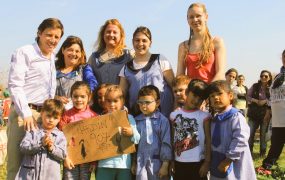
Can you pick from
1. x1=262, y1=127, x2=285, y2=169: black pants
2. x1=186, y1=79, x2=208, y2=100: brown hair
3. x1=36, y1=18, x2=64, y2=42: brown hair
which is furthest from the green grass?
x1=36, y1=18, x2=64, y2=42: brown hair

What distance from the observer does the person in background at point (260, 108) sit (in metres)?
10.1

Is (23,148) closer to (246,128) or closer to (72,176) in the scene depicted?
(72,176)

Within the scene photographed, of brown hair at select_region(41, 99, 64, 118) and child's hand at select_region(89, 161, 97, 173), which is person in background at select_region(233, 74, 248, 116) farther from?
brown hair at select_region(41, 99, 64, 118)

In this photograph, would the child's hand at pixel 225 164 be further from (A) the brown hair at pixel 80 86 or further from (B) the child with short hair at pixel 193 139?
(A) the brown hair at pixel 80 86

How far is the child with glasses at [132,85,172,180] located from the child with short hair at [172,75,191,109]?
0.26 m

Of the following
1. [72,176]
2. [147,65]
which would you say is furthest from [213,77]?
[72,176]

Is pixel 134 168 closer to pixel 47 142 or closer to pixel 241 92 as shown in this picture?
pixel 47 142

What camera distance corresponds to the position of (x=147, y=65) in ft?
16.7

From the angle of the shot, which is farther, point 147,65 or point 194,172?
point 147,65

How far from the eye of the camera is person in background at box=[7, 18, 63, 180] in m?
4.28

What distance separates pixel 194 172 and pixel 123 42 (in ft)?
6.70

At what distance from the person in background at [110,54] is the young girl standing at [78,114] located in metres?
0.67

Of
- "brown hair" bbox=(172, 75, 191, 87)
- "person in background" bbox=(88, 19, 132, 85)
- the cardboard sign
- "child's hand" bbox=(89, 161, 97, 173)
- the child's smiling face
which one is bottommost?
"child's hand" bbox=(89, 161, 97, 173)

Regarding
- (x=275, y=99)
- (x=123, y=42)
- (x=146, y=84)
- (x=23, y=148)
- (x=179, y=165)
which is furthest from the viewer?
(x=275, y=99)
